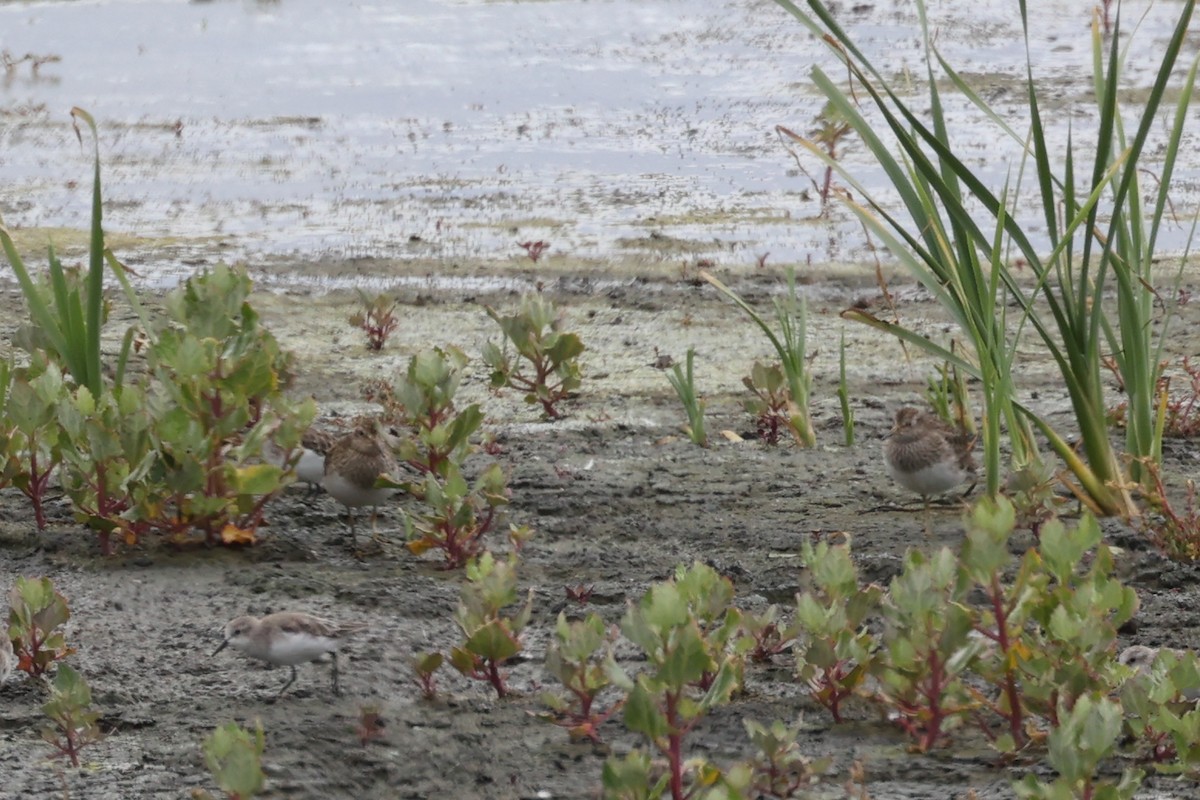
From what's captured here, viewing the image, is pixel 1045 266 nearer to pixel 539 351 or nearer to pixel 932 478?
pixel 932 478

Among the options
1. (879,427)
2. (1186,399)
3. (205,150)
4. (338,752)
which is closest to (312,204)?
(205,150)

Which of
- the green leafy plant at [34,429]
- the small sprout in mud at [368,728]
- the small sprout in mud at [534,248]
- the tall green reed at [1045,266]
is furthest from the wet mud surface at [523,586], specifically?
the small sprout in mud at [534,248]

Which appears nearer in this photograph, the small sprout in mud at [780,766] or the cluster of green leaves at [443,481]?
the small sprout in mud at [780,766]

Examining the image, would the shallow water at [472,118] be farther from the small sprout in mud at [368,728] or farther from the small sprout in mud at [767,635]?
the small sprout in mud at [368,728]

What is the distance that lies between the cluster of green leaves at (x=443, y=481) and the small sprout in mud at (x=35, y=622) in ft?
3.22

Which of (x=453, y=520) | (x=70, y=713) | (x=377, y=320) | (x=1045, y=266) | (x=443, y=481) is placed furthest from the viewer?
(x=377, y=320)

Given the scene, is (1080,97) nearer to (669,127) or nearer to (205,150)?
(669,127)

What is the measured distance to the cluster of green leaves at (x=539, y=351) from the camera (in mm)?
5578

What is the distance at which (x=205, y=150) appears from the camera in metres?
10.4

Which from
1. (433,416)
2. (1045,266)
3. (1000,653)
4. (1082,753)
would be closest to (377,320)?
(433,416)

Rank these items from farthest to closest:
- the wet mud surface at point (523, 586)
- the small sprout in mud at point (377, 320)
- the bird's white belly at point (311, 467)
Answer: the small sprout in mud at point (377, 320)
the bird's white belly at point (311, 467)
the wet mud surface at point (523, 586)

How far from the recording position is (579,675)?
9.73ft

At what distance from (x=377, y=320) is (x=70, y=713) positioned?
153 inches

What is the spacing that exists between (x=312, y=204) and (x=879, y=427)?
468 centimetres
